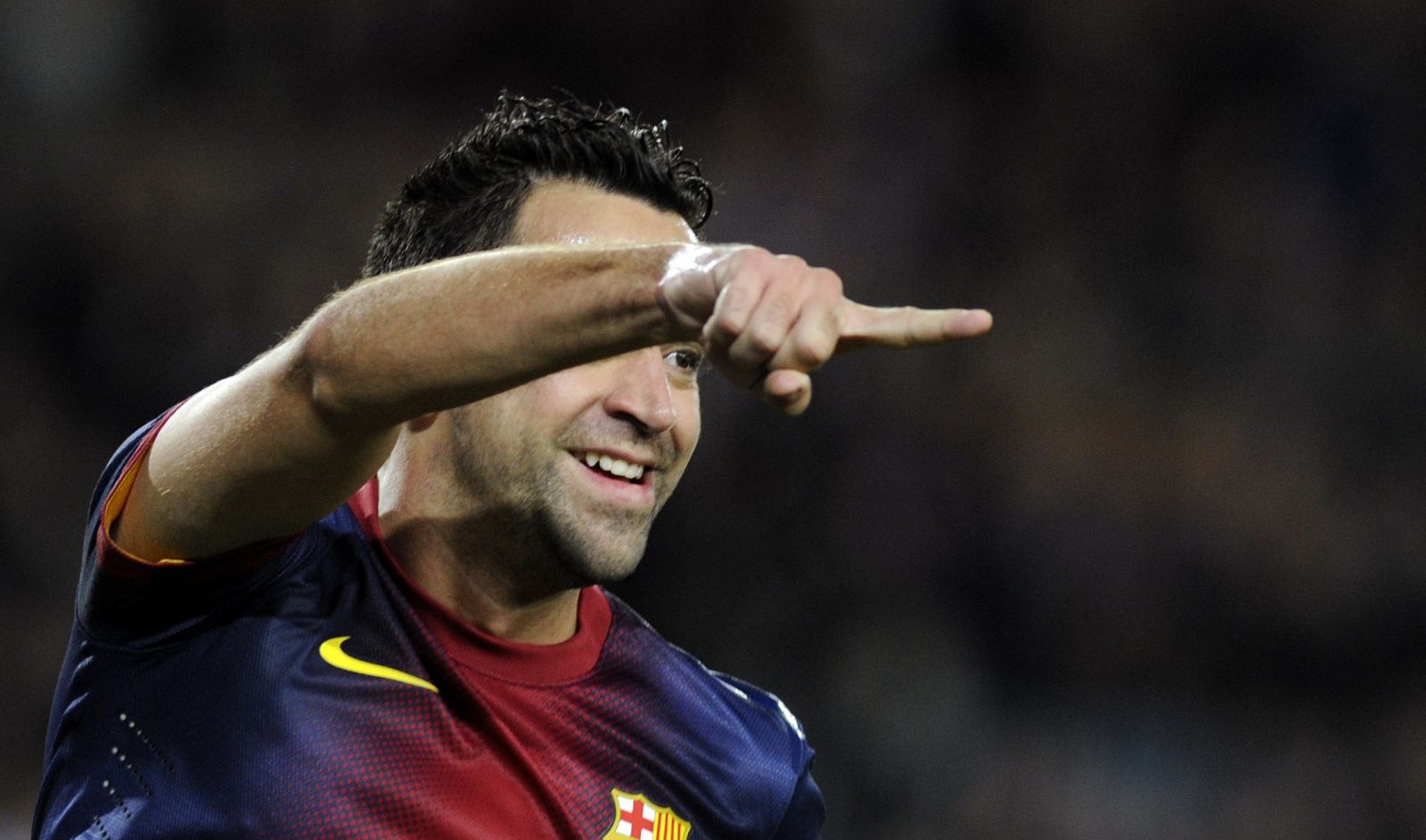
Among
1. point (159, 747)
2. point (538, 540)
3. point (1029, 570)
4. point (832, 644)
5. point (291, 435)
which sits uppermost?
point (291, 435)

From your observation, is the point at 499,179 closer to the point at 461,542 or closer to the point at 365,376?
the point at 461,542

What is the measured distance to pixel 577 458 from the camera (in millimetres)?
2574

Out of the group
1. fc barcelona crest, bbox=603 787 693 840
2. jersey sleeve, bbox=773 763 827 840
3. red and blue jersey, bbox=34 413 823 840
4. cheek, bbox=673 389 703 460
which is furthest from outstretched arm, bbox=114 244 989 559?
jersey sleeve, bbox=773 763 827 840

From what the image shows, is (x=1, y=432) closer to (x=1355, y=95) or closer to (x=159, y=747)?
(x=159, y=747)

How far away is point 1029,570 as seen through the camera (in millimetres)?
6172

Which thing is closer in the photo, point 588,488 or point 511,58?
point 588,488

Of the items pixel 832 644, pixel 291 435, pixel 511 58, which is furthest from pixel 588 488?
pixel 511 58

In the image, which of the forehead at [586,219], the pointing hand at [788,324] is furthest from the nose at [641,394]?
the pointing hand at [788,324]

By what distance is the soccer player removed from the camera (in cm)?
173

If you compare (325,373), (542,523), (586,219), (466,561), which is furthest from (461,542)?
(325,373)

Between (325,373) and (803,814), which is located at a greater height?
(325,373)

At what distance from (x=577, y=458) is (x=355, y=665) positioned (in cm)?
49

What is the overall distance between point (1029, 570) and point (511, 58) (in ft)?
10.8

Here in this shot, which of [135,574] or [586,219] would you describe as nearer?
[135,574]
